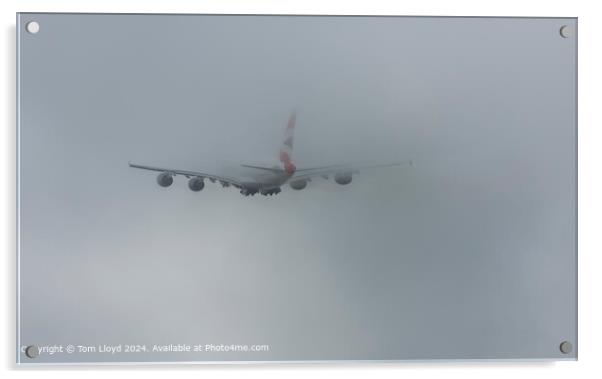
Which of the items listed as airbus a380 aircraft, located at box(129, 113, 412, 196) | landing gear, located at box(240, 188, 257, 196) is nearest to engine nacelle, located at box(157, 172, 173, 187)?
airbus a380 aircraft, located at box(129, 113, 412, 196)

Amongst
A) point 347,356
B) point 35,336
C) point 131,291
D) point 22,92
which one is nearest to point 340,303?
point 347,356

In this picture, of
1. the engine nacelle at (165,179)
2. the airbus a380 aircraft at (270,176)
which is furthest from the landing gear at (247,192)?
the engine nacelle at (165,179)

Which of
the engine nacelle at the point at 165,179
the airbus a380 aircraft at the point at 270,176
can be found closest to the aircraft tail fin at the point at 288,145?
the airbus a380 aircraft at the point at 270,176

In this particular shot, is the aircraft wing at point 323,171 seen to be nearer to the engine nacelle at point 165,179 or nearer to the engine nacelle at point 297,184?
the engine nacelle at point 297,184

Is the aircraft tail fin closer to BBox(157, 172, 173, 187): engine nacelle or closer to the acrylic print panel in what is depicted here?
the acrylic print panel

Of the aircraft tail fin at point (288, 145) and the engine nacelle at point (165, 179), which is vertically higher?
the aircraft tail fin at point (288, 145)

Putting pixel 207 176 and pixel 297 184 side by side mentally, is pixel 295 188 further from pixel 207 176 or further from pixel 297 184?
pixel 207 176

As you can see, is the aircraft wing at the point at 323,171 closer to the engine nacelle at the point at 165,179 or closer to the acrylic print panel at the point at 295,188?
the acrylic print panel at the point at 295,188

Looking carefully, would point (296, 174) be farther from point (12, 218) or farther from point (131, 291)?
point (12, 218)

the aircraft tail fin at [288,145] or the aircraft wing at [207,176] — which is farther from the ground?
the aircraft tail fin at [288,145]
